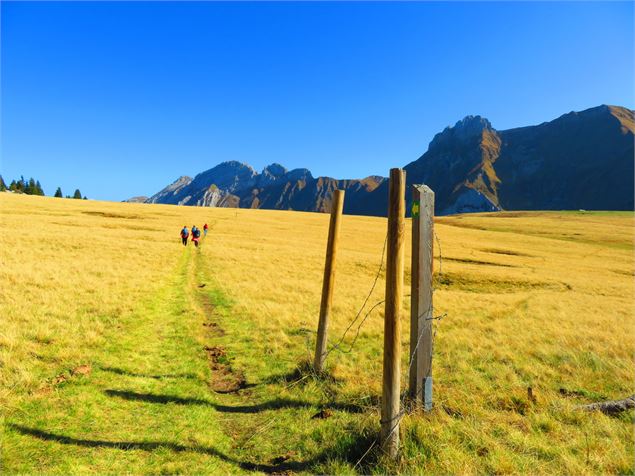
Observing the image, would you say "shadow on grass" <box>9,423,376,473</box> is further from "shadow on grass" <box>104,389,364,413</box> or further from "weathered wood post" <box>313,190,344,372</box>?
"weathered wood post" <box>313,190,344,372</box>

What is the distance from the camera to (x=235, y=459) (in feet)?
17.1

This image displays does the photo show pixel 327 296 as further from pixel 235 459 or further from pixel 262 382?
pixel 235 459

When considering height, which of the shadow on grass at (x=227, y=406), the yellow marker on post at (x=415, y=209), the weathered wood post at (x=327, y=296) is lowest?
the shadow on grass at (x=227, y=406)

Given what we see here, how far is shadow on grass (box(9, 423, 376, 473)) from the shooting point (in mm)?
5051

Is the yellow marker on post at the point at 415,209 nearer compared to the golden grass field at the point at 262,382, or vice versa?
the golden grass field at the point at 262,382

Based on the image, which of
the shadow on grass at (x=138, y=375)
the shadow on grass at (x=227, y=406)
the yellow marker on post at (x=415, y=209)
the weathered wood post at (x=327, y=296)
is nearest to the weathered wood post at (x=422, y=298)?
the yellow marker on post at (x=415, y=209)

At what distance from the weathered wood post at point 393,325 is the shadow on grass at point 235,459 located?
39cm

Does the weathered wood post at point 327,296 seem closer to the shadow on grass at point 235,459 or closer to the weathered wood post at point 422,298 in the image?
the weathered wood post at point 422,298

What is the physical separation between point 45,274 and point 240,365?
39.5 ft

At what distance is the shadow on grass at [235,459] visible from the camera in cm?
505

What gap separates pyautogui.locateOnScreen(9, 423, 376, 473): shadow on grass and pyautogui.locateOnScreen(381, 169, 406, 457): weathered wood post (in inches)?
15.5

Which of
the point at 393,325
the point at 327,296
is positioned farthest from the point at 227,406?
the point at 393,325

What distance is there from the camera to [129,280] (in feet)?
54.0

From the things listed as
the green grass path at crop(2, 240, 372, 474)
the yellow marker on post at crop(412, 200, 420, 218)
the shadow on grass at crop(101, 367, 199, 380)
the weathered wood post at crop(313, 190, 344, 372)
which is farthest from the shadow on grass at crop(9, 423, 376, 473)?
the yellow marker on post at crop(412, 200, 420, 218)
